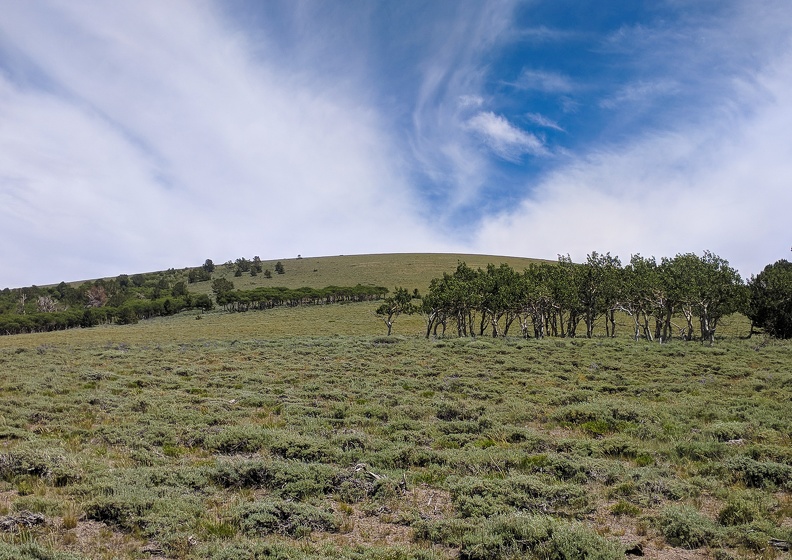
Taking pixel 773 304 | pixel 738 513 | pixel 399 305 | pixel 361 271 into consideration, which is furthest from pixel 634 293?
pixel 361 271

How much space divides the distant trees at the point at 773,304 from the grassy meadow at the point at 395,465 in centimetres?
3078

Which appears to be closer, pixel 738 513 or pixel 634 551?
pixel 634 551

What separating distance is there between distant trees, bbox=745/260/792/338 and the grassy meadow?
30.8 m

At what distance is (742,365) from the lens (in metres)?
25.7

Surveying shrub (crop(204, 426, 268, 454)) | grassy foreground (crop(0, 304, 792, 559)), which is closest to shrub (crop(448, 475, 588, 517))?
grassy foreground (crop(0, 304, 792, 559))

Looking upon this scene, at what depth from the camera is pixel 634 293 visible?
4700cm

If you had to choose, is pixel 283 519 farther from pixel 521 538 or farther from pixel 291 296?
pixel 291 296

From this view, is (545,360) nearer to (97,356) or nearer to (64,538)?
(64,538)

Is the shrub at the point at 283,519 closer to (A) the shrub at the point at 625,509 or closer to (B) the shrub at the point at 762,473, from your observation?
(A) the shrub at the point at 625,509

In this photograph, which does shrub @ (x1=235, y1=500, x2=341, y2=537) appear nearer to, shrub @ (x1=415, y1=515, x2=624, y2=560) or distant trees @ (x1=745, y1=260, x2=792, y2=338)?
shrub @ (x1=415, y1=515, x2=624, y2=560)

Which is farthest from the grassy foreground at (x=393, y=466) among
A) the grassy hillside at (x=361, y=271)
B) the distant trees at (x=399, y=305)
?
the grassy hillside at (x=361, y=271)

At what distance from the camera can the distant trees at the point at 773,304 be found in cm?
4762

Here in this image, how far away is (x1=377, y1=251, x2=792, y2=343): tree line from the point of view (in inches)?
1705

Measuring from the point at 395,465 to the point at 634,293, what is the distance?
44.1 meters
